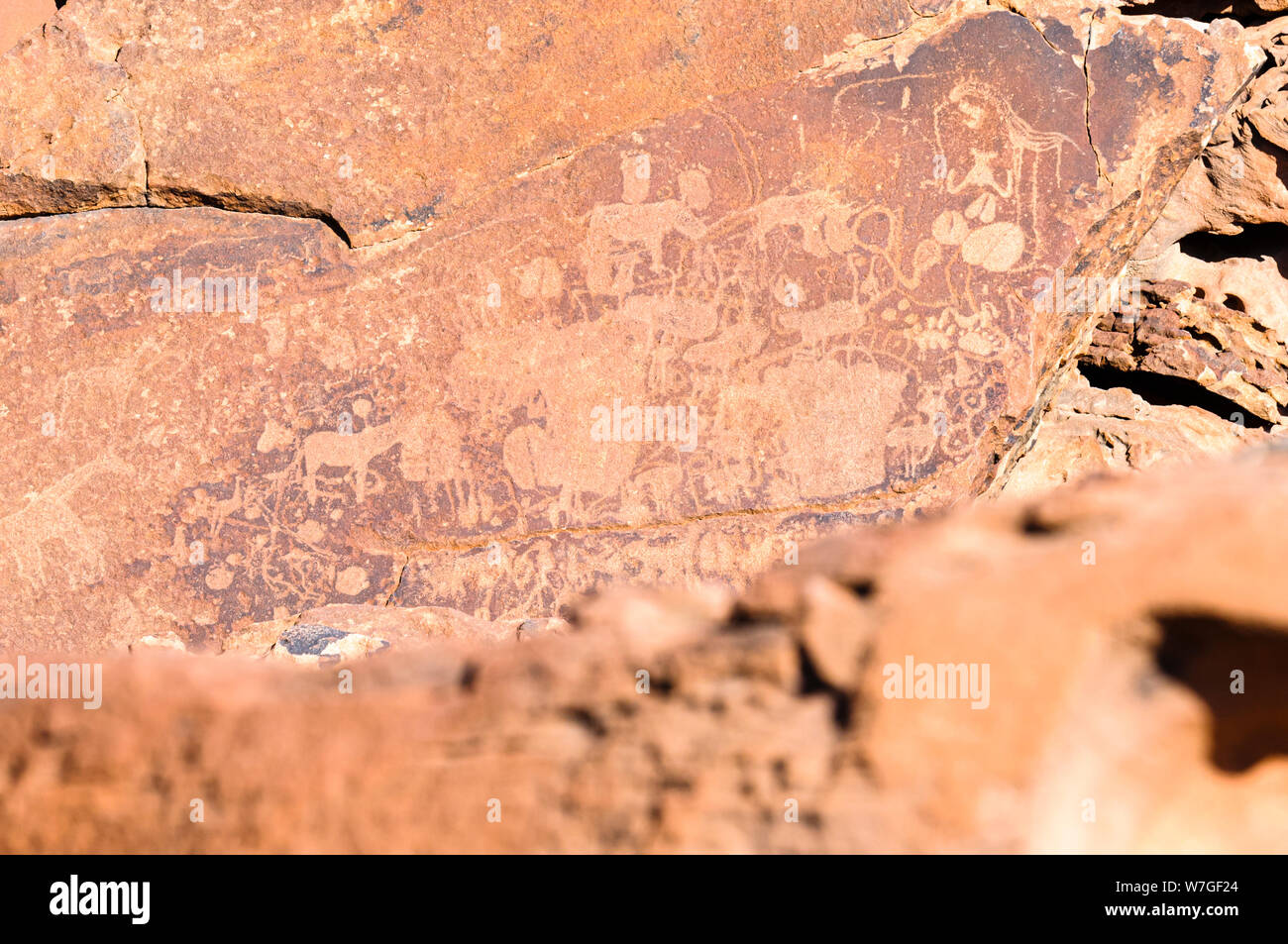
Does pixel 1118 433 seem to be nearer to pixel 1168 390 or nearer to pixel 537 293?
pixel 1168 390

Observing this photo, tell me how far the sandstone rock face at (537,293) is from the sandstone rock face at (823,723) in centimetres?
128

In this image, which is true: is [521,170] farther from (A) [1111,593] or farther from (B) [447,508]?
(A) [1111,593]

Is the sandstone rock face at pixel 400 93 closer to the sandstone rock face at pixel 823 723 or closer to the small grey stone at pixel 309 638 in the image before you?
the small grey stone at pixel 309 638

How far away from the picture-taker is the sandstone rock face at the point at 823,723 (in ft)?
2.52

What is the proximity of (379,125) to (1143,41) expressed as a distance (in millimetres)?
1851

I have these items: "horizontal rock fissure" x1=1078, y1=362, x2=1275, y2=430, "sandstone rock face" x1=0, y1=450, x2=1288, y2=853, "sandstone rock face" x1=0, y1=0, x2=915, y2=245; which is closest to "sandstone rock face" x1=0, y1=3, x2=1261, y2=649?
"sandstone rock face" x1=0, y1=0, x2=915, y2=245

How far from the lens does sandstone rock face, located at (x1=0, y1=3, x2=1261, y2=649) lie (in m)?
2.28

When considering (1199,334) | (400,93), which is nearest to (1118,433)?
(1199,334)

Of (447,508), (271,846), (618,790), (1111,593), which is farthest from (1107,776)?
(447,508)

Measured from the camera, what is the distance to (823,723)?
32.5 inches

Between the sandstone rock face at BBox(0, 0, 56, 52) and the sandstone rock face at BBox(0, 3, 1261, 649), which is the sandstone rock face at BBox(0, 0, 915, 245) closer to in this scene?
the sandstone rock face at BBox(0, 3, 1261, 649)

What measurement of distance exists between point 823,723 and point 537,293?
1.68 metres

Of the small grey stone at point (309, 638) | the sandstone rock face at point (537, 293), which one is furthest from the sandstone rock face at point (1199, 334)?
the small grey stone at point (309, 638)
